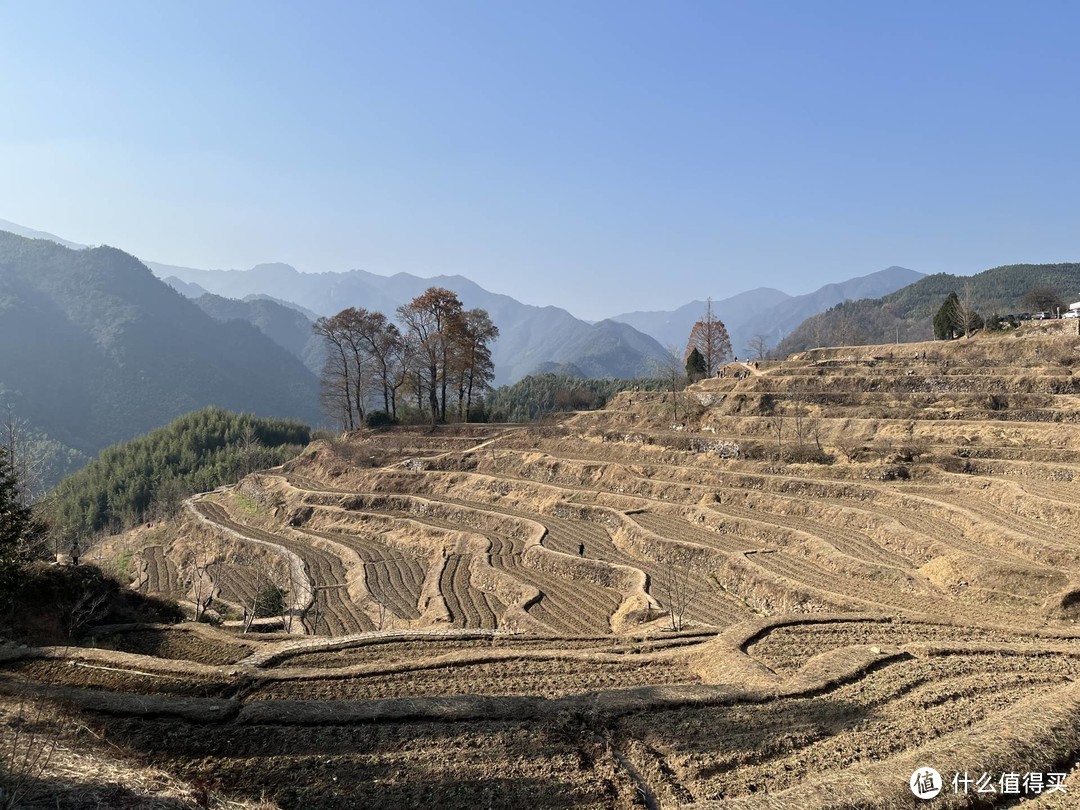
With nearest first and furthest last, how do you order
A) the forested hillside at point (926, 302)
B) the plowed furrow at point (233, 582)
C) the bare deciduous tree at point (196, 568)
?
the plowed furrow at point (233, 582) < the bare deciduous tree at point (196, 568) < the forested hillside at point (926, 302)

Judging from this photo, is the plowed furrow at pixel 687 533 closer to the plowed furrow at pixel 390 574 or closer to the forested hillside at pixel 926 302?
the plowed furrow at pixel 390 574

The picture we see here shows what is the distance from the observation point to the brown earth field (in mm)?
9086

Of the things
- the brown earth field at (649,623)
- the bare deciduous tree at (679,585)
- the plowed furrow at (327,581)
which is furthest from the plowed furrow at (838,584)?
the plowed furrow at (327,581)

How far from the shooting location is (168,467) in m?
79.8

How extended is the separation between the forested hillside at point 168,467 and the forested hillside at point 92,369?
37847 mm

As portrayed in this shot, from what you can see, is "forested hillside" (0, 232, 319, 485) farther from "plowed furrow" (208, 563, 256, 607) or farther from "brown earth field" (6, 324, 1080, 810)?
"brown earth field" (6, 324, 1080, 810)

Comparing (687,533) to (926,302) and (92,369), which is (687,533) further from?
(926,302)

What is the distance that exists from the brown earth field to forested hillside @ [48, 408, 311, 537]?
64.3 feet

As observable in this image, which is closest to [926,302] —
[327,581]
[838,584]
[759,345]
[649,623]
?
[759,345]

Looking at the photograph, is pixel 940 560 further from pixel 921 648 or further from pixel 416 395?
pixel 416 395

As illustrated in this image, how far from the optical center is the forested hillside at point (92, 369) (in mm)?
134500

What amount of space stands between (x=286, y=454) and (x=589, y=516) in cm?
5036

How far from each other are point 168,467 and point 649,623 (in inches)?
3183

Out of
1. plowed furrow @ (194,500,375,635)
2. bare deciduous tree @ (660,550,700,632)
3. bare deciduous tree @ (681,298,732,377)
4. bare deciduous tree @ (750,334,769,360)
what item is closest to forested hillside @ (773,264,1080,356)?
bare deciduous tree @ (750,334,769,360)
